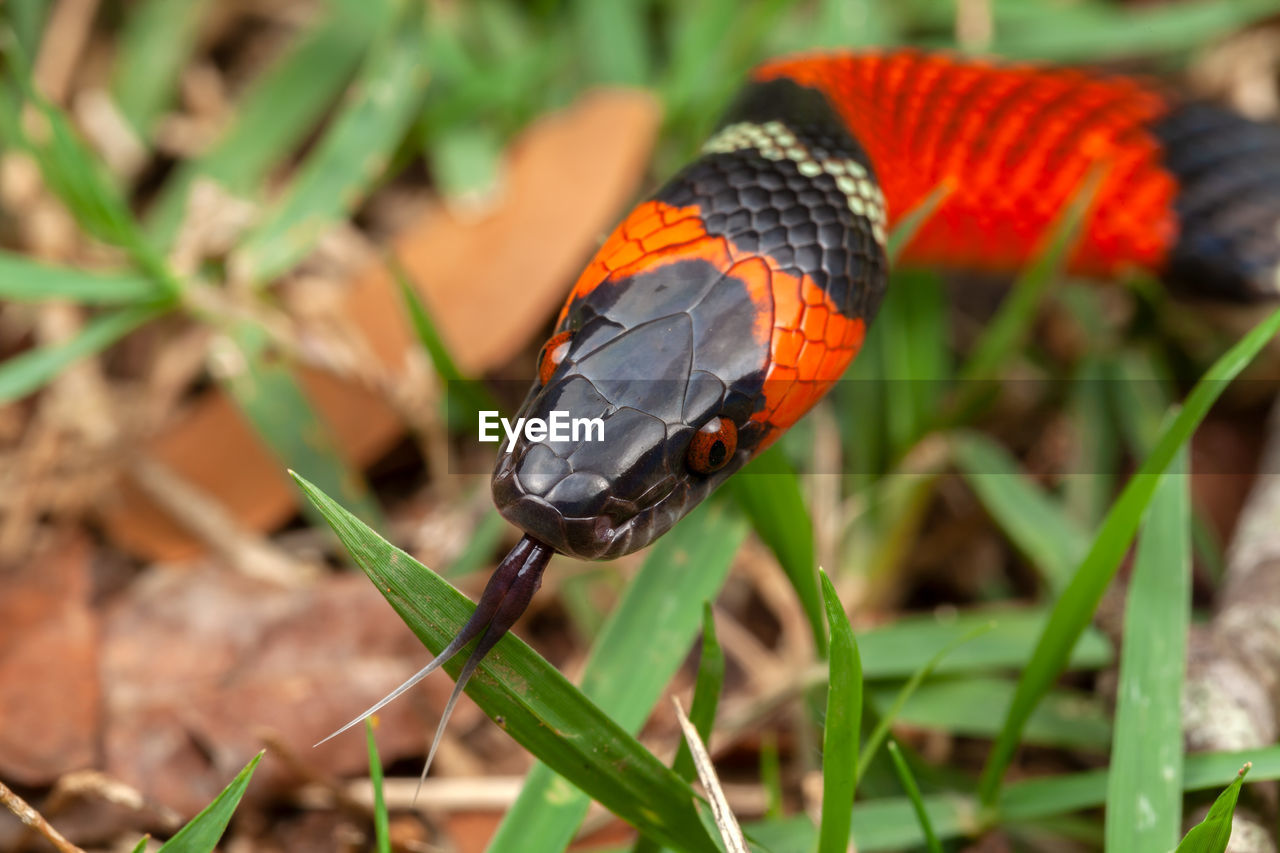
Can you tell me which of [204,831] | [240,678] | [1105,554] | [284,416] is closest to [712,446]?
[1105,554]

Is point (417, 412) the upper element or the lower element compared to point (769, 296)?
lower

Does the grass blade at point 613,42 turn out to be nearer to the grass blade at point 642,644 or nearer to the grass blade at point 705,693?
the grass blade at point 642,644

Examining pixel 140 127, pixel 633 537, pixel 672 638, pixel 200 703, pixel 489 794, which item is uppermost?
pixel 140 127

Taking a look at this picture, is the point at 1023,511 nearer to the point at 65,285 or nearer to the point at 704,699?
the point at 704,699

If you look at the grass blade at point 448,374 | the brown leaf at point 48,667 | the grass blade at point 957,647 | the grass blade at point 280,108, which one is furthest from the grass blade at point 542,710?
the grass blade at point 280,108

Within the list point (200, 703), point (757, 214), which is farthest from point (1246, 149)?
point (200, 703)

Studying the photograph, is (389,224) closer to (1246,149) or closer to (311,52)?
(311,52)
